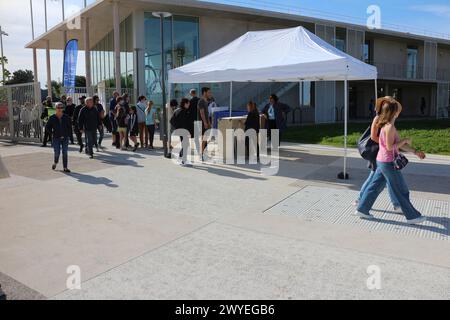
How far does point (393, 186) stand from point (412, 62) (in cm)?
3843

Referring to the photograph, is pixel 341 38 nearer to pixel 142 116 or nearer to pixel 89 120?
pixel 142 116

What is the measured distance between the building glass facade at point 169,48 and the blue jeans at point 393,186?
18553 mm

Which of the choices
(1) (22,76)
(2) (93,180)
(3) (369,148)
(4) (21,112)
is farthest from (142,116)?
(1) (22,76)

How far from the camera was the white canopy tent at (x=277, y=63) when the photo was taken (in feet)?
28.2

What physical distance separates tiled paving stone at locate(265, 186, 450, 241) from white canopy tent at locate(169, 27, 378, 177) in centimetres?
163

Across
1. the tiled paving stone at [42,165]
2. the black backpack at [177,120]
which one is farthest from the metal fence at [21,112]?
the black backpack at [177,120]

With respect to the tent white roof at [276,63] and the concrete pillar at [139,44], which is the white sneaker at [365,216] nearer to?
the tent white roof at [276,63]

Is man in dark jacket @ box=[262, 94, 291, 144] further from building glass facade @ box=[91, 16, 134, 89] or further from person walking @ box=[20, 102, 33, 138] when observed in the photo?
building glass facade @ box=[91, 16, 134, 89]

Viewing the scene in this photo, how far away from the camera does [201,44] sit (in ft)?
82.7

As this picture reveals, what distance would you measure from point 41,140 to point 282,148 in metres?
9.09

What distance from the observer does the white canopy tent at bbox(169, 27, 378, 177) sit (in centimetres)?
861

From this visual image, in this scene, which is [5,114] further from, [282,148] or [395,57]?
[395,57]

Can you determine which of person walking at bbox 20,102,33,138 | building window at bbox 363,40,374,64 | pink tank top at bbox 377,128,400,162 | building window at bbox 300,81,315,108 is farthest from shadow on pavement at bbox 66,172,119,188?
building window at bbox 363,40,374,64

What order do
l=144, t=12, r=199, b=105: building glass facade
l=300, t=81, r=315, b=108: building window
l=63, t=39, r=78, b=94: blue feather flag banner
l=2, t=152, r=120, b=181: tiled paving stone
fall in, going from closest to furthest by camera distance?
l=2, t=152, r=120, b=181: tiled paving stone → l=144, t=12, r=199, b=105: building glass facade → l=63, t=39, r=78, b=94: blue feather flag banner → l=300, t=81, r=315, b=108: building window
